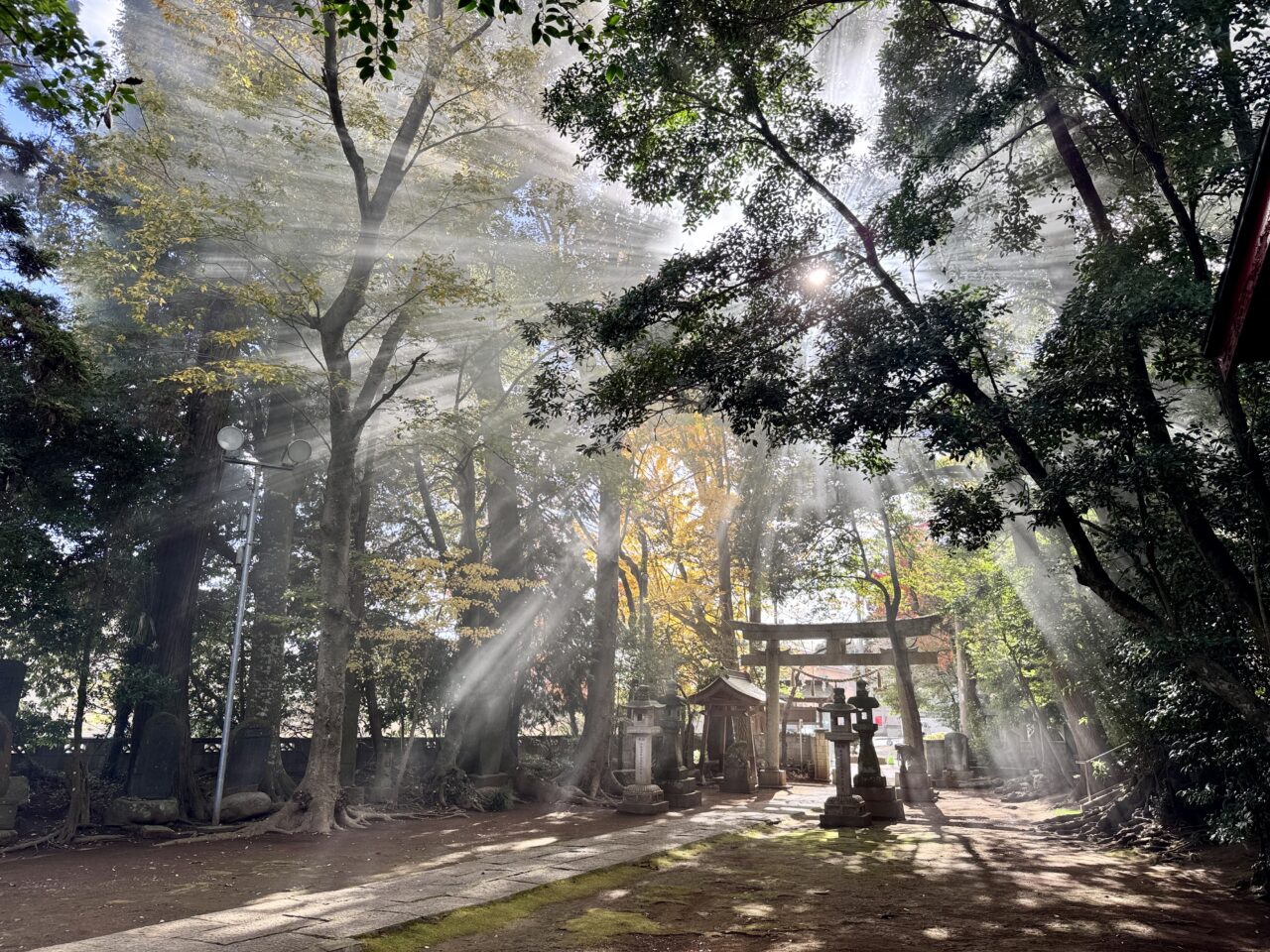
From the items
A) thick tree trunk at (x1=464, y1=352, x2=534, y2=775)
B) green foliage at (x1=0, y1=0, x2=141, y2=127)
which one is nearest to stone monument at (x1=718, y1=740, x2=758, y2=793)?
thick tree trunk at (x1=464, y1=352, x2=534, y2=775)

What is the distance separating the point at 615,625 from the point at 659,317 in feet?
33.7

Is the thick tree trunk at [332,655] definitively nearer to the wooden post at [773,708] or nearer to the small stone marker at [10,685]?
the small stone marker at [10,685]

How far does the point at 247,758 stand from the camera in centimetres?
1355

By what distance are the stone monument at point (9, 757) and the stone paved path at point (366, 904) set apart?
577cm

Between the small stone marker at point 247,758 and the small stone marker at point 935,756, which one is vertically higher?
the small stone marker at point 247,758

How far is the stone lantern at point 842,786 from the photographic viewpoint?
1151cm

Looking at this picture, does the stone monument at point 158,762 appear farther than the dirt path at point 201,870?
Yes

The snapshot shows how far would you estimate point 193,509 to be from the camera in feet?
45.7

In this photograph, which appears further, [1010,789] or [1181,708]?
[1010,789]

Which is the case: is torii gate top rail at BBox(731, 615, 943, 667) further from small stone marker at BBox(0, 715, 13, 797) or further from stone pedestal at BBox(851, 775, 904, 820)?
small stone marker at BBox(0, 715, 13, 797)

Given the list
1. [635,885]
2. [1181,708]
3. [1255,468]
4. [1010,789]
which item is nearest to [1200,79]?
[1255,468]

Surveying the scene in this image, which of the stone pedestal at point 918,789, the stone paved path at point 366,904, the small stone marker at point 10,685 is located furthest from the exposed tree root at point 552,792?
the small stone marker at point 10,685

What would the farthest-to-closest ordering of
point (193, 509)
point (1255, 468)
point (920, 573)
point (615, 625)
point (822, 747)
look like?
point (822, 747) < point (920, 573) < point (615, 625) < point (193, 509) < point (1255, 468)

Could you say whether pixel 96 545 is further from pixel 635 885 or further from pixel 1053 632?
pixel 1053 632
